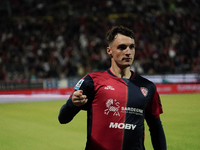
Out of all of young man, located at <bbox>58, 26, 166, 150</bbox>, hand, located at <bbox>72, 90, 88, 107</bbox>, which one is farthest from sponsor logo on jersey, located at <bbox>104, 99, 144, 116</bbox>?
hand, located at <bbox>72, 90, 88, 107</bbox>

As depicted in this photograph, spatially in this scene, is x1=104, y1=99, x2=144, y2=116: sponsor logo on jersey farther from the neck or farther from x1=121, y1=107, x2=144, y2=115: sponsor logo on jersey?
the neck

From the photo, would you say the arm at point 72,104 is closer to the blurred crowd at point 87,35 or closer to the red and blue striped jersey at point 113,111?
the red and blue striped jersey at point 113,111

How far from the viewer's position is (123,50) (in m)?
3.23

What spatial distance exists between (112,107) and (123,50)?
613 mm

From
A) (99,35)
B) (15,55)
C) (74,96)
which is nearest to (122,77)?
(74,96)

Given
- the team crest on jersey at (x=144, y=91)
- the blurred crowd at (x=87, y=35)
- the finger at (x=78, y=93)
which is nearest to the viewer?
the finger at (x=78, y=93)

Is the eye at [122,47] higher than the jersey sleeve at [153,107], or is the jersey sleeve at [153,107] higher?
the eye at [122,47]

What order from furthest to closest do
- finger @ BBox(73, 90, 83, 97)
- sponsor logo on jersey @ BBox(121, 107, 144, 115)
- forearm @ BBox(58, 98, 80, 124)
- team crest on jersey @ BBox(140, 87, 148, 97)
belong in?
1. team crest on jersey @ BBox(140, 87, 148, 97)
2. sponsor logo on jersey @ BBox(121, 107, 144, 115)
3. forearm @ BBox(58, 98, 80, 124)
4. finger @ BBox(73, 90, 83, 97)

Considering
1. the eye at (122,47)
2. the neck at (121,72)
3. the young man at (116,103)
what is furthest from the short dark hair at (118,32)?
the neck at (121,72)

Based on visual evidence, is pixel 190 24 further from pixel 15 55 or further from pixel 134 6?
pixel 15 55

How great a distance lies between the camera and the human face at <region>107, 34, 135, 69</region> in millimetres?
3222

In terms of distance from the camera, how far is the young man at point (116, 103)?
3.12 metres

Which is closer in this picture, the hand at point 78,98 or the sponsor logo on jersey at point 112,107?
the hand at point 78,98

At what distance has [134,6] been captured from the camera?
2930 centimetres
